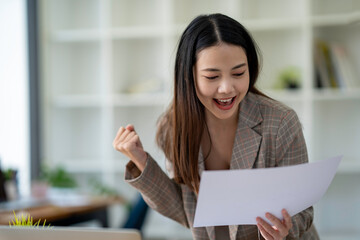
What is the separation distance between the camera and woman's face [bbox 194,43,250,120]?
1.25m

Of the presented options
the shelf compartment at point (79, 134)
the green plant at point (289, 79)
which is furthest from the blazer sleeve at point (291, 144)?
the shelf compartment at point (79, 134)

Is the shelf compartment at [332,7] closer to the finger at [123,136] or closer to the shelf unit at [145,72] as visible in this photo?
the shelf unit at [145,72]

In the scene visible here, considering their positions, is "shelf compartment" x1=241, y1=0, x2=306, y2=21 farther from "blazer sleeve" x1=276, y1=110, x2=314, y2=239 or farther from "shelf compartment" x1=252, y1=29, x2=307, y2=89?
"blazer sleeve" x1=276, y1=110, x2=314, y2=239

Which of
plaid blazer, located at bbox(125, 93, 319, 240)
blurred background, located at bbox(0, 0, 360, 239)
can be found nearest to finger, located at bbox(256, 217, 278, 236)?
plaid blazer, located at bbox(125, 93, 319, 240)

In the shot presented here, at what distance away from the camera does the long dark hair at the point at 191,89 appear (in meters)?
1.31

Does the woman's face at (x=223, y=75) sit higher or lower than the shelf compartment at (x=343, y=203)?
higher

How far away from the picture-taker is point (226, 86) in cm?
124

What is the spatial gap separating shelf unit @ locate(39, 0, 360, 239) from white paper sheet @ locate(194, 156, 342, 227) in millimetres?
2584

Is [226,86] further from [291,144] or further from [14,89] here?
[14,89]

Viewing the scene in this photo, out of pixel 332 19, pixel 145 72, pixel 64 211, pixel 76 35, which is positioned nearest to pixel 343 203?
pixel 332 19

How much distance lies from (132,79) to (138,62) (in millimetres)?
160

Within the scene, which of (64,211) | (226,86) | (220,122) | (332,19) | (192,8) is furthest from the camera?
(192,8)

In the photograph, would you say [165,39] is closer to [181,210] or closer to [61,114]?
[61,114]

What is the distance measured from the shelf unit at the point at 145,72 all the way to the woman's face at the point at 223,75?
239 cm
